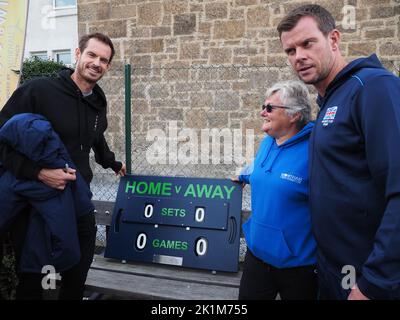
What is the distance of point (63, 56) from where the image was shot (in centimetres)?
1712

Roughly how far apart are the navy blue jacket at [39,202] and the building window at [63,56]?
15.9 m

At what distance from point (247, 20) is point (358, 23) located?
1807 mm

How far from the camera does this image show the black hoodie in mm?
2217

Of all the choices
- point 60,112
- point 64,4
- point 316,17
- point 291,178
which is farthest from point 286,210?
point 64,4

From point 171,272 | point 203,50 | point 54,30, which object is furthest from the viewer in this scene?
point 54,30

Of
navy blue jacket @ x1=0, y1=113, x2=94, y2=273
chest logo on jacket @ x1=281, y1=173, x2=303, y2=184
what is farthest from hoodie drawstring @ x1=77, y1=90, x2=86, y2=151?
chest logo on jacket @ x1=281, y1=173, x2=303, y2=184

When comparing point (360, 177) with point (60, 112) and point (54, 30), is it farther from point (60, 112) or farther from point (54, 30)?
point (54, 30)

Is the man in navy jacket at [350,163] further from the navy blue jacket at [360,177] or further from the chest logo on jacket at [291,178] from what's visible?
the chest logo on jacket at [291,178]

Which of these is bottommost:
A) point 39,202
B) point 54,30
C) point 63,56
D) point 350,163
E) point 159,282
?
point 159,282

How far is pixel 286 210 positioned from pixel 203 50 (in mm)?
5623

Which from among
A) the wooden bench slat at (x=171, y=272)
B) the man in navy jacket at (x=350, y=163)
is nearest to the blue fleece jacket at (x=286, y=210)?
the man in navy jacket at (x=350, y=163)

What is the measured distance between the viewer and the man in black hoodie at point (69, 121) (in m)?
2.25

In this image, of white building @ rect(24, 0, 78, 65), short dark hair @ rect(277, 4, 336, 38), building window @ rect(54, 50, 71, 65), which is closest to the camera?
short dark hair @ rect(277, 4, 336, 38)

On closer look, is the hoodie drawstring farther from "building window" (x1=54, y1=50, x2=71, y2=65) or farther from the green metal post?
"building window" (x1=54, y1=50, x2=71, y2=65)
